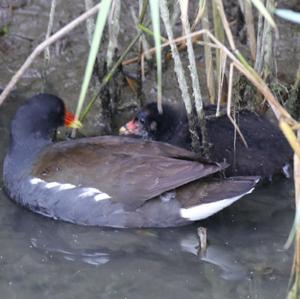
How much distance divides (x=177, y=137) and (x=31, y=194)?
1041 millimetres

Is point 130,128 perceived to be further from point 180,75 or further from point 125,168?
point 180,75

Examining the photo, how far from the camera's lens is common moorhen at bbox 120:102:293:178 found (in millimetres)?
5254

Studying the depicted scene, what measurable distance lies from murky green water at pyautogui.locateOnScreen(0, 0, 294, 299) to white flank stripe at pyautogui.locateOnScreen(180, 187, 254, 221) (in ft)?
0.34

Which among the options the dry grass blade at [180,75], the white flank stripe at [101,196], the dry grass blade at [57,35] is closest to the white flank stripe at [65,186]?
the white flank stripe at [101,196]

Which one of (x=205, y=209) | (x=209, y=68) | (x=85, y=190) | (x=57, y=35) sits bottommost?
(x=205, y=209)

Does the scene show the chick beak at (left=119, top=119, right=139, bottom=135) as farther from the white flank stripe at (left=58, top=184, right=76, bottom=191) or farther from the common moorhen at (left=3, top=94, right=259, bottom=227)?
the white flank stripe at (left=58, top=184, right=76, bottom=191)

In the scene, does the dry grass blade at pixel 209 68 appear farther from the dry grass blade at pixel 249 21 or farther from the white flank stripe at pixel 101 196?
the white flank stripe at pixel 101 196

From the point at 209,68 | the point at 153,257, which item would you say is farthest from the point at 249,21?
the point at 153,257

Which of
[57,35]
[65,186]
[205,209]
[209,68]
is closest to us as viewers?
[57,35]

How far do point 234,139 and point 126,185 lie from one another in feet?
2.62

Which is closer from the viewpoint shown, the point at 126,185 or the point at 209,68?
the point at 126,185

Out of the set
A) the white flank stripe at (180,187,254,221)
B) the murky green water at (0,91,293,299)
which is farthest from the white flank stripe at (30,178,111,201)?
the white flank stripe at (180,187,254,221)

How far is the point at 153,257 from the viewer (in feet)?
15.3

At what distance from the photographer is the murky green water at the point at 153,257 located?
4.29 meters
